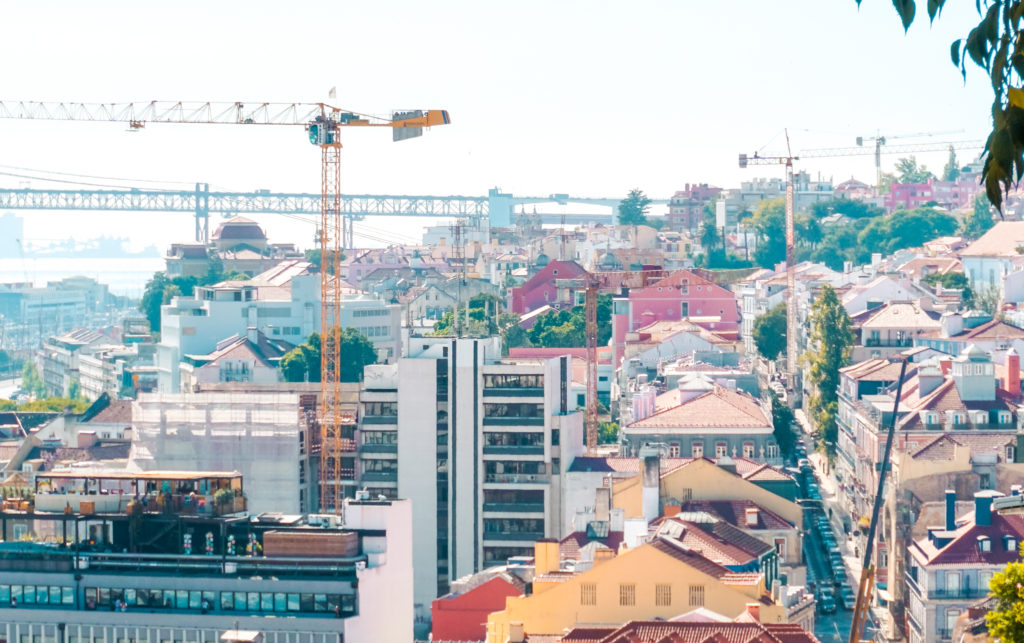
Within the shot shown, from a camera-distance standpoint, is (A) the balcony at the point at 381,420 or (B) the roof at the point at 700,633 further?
(A) the balcony at the point at 381,420

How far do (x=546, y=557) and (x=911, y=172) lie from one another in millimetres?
147092

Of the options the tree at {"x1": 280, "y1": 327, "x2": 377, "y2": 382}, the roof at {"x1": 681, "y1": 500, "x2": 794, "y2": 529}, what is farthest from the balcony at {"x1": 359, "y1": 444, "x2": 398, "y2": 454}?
the tree at {"x1": 280, "y1": 327, "x2": 377, "y2": 382}

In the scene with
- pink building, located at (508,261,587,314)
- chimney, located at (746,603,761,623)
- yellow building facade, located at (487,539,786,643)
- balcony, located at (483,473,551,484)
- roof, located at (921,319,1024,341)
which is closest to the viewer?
chimney, located at (746,603,761,623)

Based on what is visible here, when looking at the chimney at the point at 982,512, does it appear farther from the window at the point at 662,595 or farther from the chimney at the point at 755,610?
the chimney at the point at 755,610

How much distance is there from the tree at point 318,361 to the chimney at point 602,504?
136 feet

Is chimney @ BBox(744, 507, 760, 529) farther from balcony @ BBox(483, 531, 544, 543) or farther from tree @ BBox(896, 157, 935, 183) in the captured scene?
tree @ BBox(896, 157, 935, 183)

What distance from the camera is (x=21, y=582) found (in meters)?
33.4

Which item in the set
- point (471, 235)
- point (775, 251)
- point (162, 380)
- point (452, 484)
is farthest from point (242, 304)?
point (471, 235)

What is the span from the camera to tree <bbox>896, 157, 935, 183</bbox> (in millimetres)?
177762

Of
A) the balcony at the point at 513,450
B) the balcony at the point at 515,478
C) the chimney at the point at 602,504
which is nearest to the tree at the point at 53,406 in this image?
the balcony at the point at 513,450

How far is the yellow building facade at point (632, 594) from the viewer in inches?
1203

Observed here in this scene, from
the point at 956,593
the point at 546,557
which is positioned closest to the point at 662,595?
the point at 546,557

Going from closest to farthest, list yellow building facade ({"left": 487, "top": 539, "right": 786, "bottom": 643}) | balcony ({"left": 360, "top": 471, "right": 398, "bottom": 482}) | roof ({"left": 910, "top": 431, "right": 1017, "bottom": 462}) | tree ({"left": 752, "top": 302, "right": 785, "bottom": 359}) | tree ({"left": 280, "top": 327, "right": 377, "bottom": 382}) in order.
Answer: yellow building facade ({"left": 487, "top": 539, "right": 786, "bottom": 643}) < roof ({"left": 910, "top": 431, "right": 1017, "bottom": 462}) < balcony ({"left": 360, "top": 471, "right": 398, "bottom": 482}) < tree ({"left": 280, "top": 327, "right": 377, "bottom": 382}) < tree ({"left": 752, "top": 302, "right": 785, "bottom": 359})

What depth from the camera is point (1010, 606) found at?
51.3 ft
